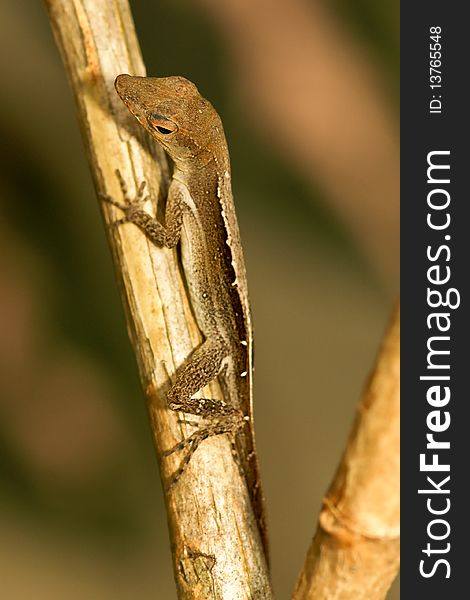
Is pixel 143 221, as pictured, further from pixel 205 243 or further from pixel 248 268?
pixel 248 268

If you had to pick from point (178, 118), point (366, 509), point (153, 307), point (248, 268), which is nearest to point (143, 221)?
point (153, 307)

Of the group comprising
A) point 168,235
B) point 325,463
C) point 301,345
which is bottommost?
point 325,463

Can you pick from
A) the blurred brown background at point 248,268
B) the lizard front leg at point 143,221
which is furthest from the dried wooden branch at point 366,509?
the blurred brown background at point 248,268

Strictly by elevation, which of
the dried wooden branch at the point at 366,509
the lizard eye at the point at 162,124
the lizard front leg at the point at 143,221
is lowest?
the dried wooden branch at the point at 366,509

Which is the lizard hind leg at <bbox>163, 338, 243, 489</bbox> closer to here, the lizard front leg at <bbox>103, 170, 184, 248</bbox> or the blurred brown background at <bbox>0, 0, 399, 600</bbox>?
the lizard front leg at <bbox>103, 170, 184, 248</bbox>

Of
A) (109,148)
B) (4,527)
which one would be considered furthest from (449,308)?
(4,527)

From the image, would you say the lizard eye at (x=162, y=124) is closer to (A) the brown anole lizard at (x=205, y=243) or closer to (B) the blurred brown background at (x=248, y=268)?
(A) the brown anole lizard at (x=205, y=243)

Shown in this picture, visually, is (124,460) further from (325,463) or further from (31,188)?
(31,188)
